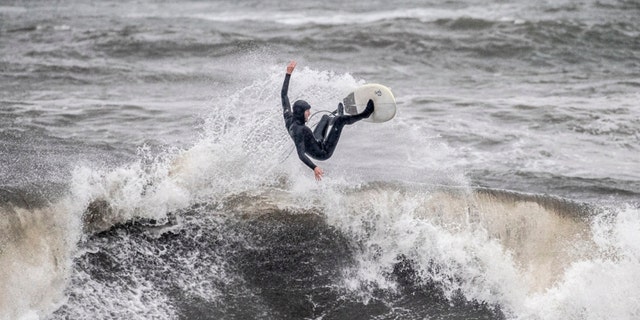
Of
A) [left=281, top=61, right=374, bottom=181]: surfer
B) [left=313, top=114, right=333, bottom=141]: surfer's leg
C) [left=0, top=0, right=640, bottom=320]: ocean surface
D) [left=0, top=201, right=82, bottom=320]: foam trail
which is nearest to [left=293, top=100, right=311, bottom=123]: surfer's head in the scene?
[left=281, top=61, right=374, bottom=181]: surfer

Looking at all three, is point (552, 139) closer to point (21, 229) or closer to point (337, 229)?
point (337, 229)

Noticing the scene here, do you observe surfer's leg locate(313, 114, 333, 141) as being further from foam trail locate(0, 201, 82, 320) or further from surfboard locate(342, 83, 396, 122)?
foam trail locate(0, 201, 82, 320)

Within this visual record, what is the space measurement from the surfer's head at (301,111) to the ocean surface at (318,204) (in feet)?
4.44

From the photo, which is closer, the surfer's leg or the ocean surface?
the ocean surface

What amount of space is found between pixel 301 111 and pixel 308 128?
0.29m

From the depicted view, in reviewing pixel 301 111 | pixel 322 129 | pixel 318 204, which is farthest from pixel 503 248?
pixel 301 111

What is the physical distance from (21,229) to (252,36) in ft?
57.5

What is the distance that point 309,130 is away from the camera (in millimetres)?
11508

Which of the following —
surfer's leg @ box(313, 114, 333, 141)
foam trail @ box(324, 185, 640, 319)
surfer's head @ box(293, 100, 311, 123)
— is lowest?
foam trail @ box(324, 185, 640, 319)

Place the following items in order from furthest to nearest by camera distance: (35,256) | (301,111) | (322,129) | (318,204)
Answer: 1. (318,204)
2. (322,129)
3. (301,111)
4. (35,256)

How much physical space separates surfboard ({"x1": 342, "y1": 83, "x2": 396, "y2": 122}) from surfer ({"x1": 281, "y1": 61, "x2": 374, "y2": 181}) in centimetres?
9

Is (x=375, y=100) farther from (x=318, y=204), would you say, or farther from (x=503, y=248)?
(x=503, y=248)

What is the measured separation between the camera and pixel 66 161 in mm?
14125

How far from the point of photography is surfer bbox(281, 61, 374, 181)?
1139cm
